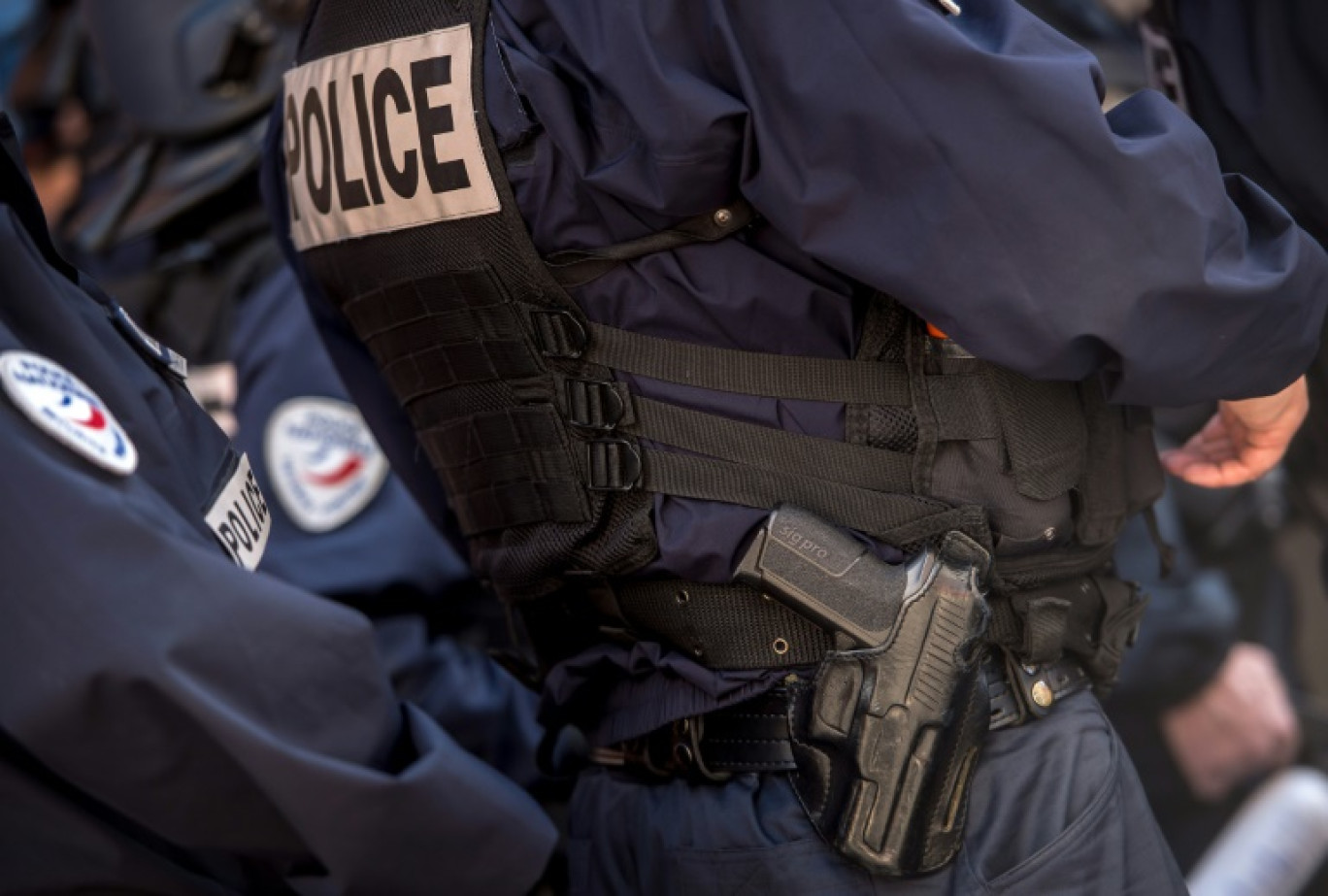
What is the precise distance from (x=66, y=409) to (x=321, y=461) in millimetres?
1330

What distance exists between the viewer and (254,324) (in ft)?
9.07

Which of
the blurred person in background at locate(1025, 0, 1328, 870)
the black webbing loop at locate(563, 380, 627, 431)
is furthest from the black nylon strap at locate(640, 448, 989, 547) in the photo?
the blurred person in background at locate(1025, 0, 1328, 870)

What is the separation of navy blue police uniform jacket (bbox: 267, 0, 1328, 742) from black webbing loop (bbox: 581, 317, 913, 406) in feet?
0.05

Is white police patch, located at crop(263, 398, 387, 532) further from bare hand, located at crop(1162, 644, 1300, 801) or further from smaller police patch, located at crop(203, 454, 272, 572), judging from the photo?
bare hand, located at crop(1162, 644, 1300, 801)

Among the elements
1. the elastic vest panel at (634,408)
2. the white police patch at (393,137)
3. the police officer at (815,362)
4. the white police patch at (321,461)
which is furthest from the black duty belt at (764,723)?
the white police patch at (321,461)

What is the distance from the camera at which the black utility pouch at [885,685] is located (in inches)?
59.6

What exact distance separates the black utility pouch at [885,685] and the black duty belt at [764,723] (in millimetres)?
66

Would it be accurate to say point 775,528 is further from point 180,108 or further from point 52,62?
point 52,62

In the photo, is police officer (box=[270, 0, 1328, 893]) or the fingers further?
the fingers

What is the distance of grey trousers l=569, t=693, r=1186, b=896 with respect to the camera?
154 centimetres

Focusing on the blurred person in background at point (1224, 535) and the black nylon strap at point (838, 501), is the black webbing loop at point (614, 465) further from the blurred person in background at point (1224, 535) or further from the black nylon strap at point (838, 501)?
the blurred person in background at point (1224, 535)

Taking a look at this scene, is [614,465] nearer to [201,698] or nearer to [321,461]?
[201,698]

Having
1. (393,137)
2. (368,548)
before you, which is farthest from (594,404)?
(368,548)

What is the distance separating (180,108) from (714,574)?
2.06 meters
